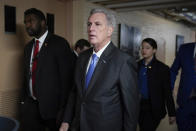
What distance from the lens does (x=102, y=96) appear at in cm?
161

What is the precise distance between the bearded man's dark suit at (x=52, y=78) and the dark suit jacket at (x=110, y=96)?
2.04 feet

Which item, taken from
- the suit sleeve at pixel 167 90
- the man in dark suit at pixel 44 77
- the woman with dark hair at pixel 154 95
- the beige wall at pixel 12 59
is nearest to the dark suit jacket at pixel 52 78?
the man in dark suit at pixel 44 77

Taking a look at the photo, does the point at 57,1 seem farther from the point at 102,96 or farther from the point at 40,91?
the point at 102,96

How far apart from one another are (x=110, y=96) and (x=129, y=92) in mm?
148

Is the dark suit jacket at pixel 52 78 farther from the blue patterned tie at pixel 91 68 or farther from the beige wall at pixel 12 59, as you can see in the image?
the beige wall at pixel 12 59

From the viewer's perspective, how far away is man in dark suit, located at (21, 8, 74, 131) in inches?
90.7

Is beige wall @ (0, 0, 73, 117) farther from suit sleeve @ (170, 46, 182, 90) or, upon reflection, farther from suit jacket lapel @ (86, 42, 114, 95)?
suit sleeve @ (170, 46, 182, 90)

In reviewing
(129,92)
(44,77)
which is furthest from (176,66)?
(44,77)

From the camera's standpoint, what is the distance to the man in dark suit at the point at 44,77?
2.30 m

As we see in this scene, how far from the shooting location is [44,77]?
2.30 meters

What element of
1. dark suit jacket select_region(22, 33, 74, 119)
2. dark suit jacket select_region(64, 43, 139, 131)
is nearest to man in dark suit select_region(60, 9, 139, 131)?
dark suit jacket select_region(64, 43, 139, 131)

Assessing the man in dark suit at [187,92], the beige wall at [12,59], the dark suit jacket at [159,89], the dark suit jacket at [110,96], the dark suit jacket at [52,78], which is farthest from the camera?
the beige wall at [12,59]

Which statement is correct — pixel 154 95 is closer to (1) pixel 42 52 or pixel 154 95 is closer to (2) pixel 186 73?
(2) pixel 186 73

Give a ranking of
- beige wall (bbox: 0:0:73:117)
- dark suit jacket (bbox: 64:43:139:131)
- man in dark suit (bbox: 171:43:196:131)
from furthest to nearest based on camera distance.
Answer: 1. beige wall (bbox: 0:0:73:117)
2. man in dark suit (bbox: 171:43:196:131)
3. dark suit jacket (bbox: 64:43:139:131)
